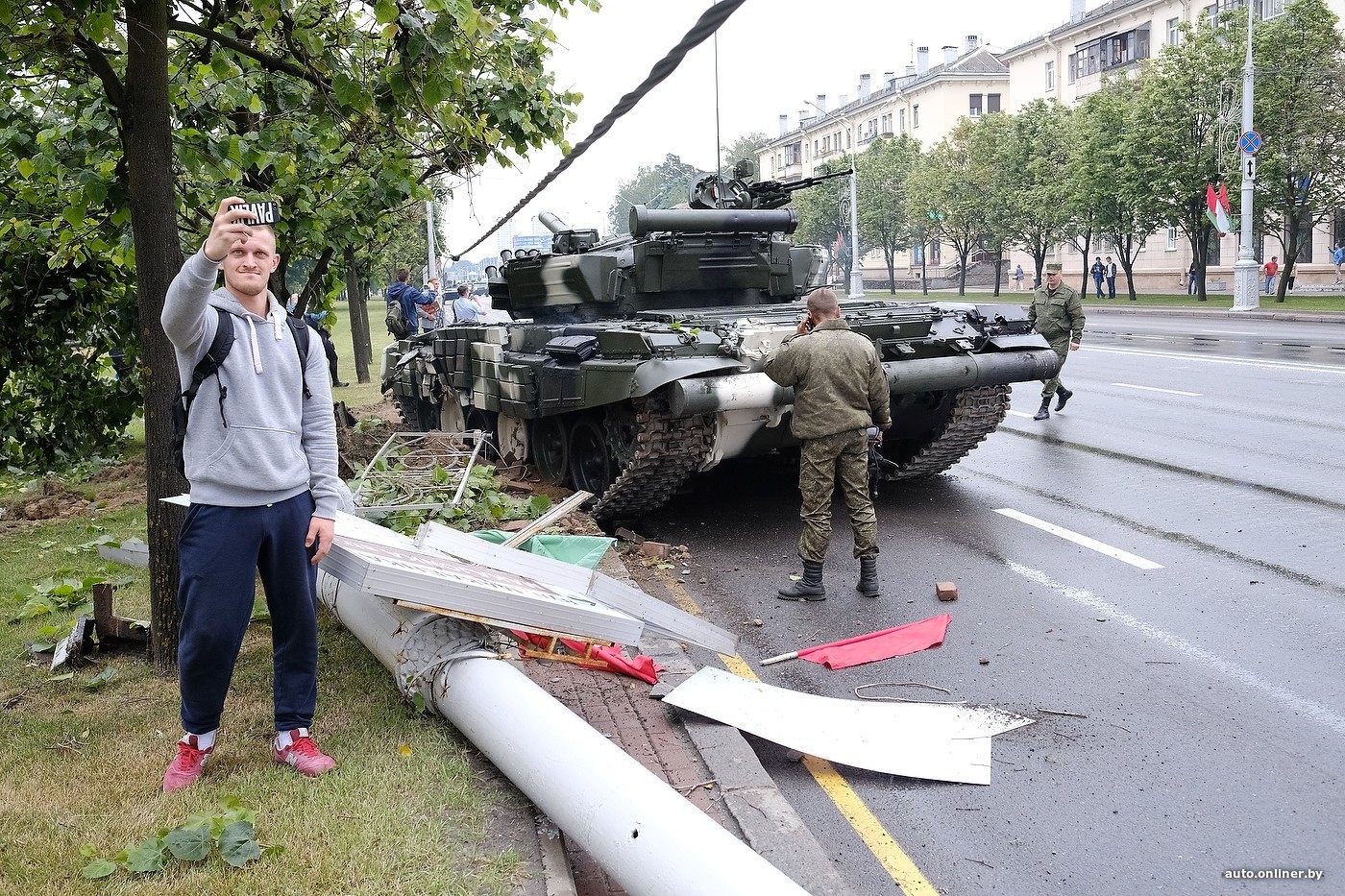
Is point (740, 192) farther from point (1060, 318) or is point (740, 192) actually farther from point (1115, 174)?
point (1115, 174)

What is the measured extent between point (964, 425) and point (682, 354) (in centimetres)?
265

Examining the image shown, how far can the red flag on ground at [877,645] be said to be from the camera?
19.4 feet

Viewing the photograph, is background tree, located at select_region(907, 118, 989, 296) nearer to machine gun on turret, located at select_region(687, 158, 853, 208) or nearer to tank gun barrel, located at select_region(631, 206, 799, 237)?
machine gun on turret, located at select_region(687, 158, 853, 208)

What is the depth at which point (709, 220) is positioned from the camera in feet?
33.1

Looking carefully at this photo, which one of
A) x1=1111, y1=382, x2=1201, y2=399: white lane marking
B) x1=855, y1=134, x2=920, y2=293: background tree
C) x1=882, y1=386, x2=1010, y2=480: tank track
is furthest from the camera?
x1=855, y1=134, x2=920, y2=293: background tree

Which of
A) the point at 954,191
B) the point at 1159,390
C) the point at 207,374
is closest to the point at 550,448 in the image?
the point at 207,374

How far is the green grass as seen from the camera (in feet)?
11.6

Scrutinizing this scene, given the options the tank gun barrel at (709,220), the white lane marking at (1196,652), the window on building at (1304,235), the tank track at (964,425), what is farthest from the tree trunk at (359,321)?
the window on building at (1304,235)

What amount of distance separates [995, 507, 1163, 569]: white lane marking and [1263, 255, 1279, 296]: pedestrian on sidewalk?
33.1 metres

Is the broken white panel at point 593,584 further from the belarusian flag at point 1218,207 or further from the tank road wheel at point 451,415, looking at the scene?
the belarusian flag at point 1218,207

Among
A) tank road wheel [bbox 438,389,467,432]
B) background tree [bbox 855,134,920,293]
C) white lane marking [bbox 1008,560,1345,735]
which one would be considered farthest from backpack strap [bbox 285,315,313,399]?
background tree [bbox 855,134,920,293]

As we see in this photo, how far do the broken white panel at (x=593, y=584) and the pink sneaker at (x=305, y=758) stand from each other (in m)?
1.15

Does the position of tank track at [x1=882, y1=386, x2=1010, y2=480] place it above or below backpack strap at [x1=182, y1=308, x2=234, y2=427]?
below

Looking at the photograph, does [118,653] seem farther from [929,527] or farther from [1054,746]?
[929,527]
